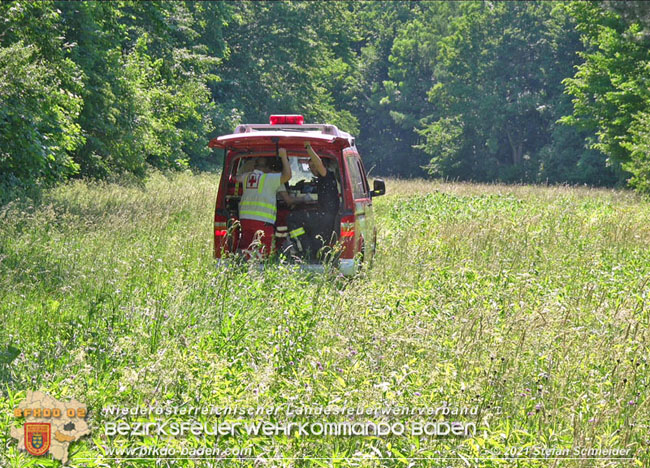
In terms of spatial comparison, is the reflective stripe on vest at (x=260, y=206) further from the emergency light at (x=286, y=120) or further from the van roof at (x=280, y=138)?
the emergency light at (x=286, y=120)

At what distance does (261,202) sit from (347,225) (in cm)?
105

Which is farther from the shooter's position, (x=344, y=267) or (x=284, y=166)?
(x=284, y=166)

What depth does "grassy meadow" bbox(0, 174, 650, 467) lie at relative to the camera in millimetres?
3975

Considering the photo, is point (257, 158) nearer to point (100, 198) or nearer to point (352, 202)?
point (352, 202)

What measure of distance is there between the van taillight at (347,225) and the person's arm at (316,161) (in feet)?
2.06

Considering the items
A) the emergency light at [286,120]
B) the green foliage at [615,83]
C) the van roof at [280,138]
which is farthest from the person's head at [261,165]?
the green foliage at [615,83]

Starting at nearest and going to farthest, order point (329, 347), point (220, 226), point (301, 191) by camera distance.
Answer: point (329, 347)
point (220, 226)
point (301, 191)

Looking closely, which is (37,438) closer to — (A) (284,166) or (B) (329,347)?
(B) (329,347)

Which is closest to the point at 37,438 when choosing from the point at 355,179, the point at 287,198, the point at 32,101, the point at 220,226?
the point at 220,226

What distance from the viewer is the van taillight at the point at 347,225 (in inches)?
332

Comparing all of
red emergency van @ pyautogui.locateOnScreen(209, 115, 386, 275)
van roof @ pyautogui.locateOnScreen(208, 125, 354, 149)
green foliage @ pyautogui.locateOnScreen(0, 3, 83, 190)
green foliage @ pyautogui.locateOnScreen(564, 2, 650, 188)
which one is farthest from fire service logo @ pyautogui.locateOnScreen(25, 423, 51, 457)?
green foliage @ pyautogui.locateOnScreen(564, 2, 650, 188)

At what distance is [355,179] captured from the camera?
948 centimetres

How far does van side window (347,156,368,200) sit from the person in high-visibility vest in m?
0.84

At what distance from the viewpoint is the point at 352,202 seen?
8484 millimetres
